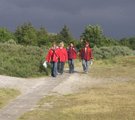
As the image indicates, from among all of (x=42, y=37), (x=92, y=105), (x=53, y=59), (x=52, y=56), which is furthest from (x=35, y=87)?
(x=42, y=37)

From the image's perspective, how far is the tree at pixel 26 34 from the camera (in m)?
80.1

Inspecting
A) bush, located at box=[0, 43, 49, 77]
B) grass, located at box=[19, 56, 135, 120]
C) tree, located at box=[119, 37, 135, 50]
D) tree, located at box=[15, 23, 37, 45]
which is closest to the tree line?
tree, located at box=[15, 23, 37, 45]

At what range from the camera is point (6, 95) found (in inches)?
801

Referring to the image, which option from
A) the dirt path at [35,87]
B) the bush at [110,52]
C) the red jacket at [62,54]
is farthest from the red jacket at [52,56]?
the bush at [110,52]

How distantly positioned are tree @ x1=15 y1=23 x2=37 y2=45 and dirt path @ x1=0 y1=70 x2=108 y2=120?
5028 cm

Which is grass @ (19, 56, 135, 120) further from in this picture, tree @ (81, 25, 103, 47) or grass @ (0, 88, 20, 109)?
tree @ (81, 25, 103, 47)

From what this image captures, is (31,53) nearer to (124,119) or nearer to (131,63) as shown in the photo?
(131,63)

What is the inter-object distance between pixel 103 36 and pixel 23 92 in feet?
200

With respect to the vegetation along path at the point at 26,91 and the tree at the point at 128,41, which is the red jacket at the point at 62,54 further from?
the tree at the point at 128,41

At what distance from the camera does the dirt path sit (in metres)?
17.1

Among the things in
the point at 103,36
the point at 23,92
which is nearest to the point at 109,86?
the point at 23,92

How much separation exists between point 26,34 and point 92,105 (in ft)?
211

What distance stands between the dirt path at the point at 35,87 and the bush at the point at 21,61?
1.41 m

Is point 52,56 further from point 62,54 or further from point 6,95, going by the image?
point 6,95
